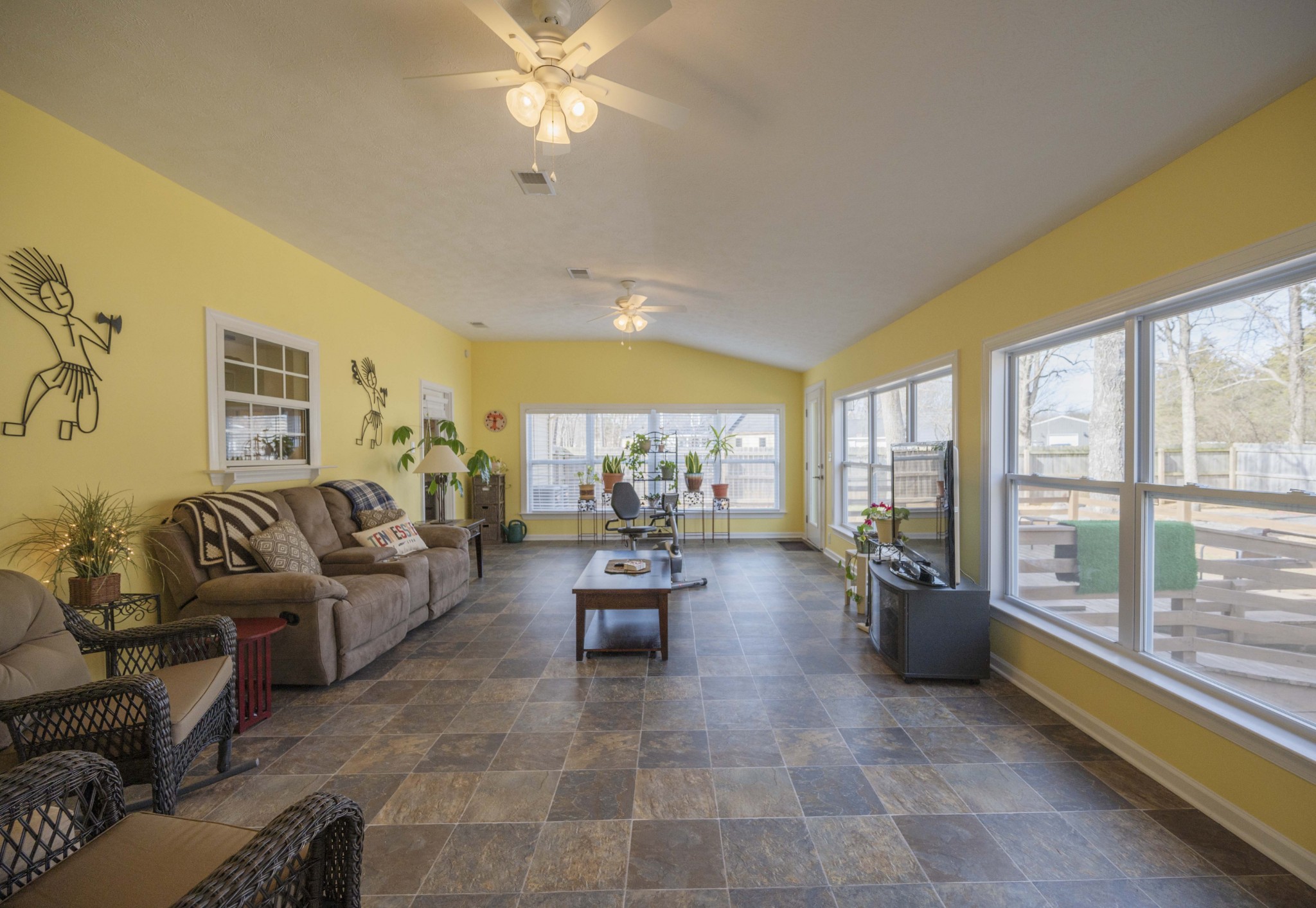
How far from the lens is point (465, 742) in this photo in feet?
8.41

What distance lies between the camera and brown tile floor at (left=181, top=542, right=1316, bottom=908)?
1.71 m

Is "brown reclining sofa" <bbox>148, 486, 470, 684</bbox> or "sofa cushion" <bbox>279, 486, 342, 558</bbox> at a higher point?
"sofa cushion" <bbox>279, 486, 342, 558</bbox>

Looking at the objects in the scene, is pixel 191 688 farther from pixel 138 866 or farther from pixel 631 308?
pixel 631 308

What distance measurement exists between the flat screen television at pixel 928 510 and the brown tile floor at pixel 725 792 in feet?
2.05

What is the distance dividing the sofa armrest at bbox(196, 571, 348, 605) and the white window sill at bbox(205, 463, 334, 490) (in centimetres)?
71

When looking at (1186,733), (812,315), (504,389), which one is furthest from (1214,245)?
(504,389)

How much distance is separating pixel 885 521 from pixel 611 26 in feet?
11.4

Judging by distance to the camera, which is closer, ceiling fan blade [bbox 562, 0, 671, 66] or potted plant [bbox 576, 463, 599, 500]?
ceiling fan blade [bbox 562, 0, 671, 66]

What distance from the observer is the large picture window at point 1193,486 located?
6.13 ft

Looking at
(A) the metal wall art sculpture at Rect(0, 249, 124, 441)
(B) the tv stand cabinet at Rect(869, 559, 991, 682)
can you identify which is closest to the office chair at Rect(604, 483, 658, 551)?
(B) the tv stand cabinet at Rect(869, 559, 991, 682)

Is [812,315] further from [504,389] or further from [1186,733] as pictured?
[504,389]

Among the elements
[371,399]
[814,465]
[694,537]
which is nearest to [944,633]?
[814,465]

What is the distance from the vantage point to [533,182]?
2.96 meters

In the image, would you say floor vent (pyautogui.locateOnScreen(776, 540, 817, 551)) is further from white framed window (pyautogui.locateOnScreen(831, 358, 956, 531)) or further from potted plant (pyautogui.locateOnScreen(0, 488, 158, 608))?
potted plant (pyautogui.locateOnScreen(0, 488, 158, 608))
